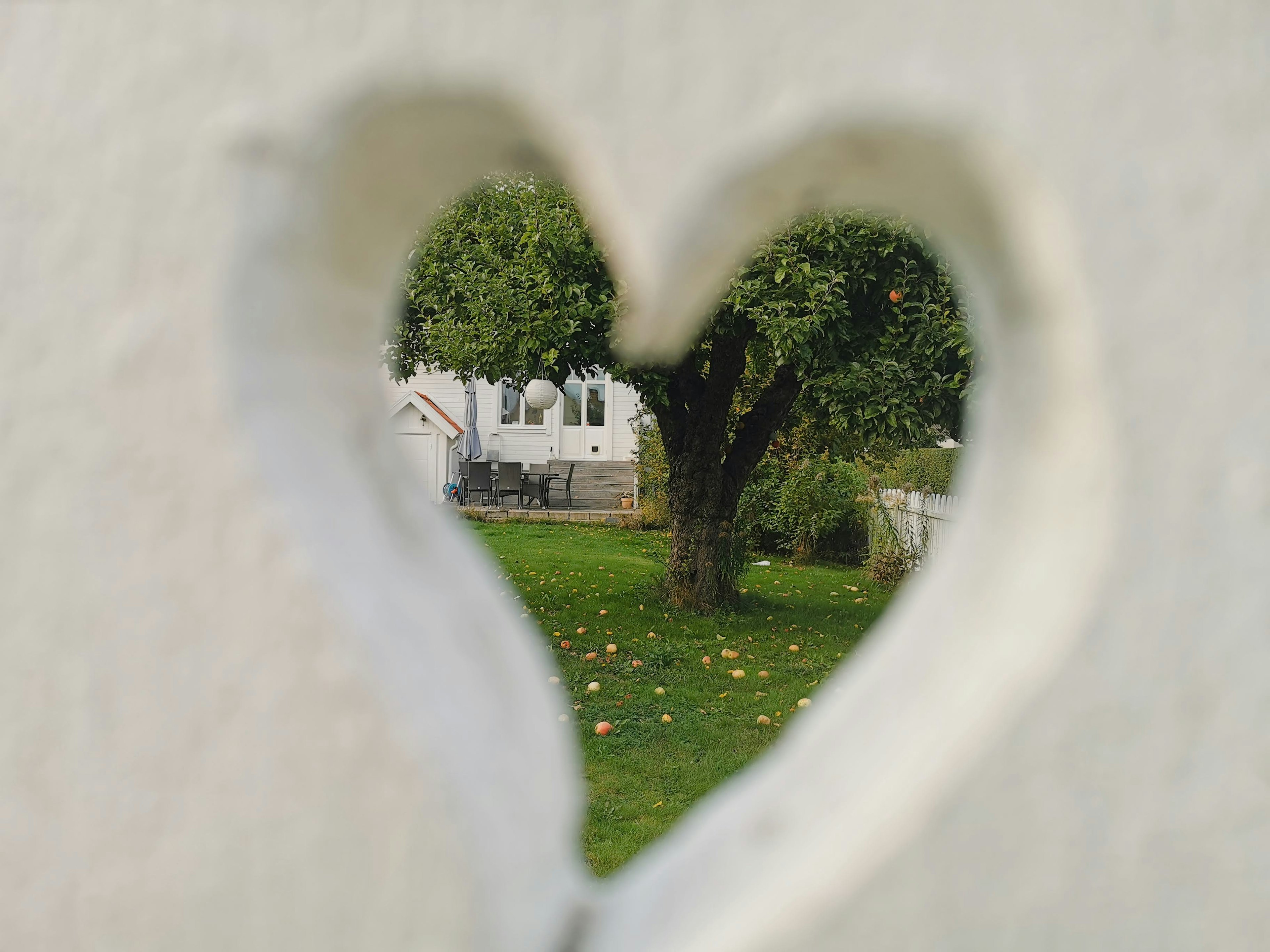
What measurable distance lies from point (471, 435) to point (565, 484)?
211 cm

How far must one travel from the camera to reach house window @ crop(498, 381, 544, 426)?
17.2m

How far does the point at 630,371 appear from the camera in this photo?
19.3ft

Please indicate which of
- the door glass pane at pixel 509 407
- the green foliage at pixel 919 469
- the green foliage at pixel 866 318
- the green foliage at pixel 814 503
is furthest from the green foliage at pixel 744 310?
the door glass pane at pixel 509 407

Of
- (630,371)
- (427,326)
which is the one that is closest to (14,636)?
(630,371)

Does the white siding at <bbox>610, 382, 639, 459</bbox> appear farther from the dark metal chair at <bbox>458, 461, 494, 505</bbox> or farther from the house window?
the dark metal chair at <bbox>458, 461, 494, 505</bbox>

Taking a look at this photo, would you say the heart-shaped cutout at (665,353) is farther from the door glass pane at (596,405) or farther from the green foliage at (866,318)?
the door glass pane at (596,405)

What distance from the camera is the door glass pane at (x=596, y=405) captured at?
57.3 feet

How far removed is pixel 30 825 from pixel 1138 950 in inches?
41.3

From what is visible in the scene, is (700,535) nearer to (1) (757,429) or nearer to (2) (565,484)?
(1) (757,429)

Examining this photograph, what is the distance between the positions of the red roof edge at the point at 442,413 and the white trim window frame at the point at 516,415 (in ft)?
3.04

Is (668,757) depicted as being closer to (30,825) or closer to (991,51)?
(30,825)

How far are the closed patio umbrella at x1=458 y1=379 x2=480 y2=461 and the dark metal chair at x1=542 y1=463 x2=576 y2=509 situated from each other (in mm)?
1381

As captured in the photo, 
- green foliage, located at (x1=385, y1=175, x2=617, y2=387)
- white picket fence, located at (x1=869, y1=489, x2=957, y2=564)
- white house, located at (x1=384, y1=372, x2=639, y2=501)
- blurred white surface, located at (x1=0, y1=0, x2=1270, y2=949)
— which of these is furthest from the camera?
white house, located at (x1=384, y1=372, x2=639, y2=501)

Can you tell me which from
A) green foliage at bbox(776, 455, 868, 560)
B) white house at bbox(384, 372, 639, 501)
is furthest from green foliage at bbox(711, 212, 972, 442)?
white house at bbox(384, 372, 639, 501)
